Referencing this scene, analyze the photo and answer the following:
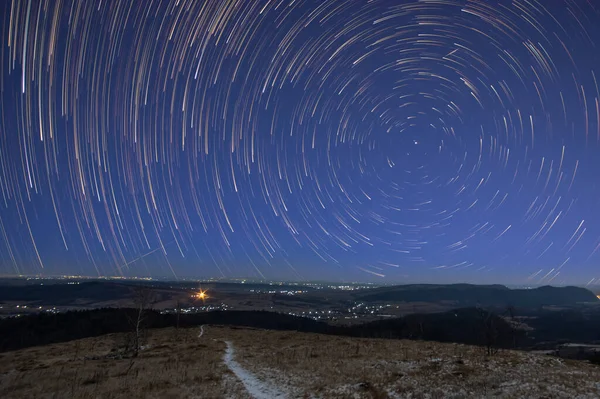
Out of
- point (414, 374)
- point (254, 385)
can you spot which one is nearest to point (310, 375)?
point (254, 385)

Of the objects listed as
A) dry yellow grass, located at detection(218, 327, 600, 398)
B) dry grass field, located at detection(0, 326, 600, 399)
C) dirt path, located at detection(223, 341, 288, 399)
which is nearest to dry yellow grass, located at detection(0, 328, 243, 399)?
dry grass field, located at detection(0, 326, 600, 399)

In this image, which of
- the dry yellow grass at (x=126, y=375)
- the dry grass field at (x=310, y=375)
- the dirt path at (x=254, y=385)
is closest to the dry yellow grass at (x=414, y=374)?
the dry grass field at (x=310, y=375)

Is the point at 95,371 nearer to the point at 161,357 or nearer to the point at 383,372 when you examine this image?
the point at 161,357

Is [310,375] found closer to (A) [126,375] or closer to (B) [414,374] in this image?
(B) [414,374]

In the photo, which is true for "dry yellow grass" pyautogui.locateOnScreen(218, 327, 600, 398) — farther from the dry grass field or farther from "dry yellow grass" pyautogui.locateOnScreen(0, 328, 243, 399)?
"dry yellow grass" pyautogui.locateOnScreen(0, 328, 243, 399)

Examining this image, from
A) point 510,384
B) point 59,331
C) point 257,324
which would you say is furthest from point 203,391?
point 257,324
